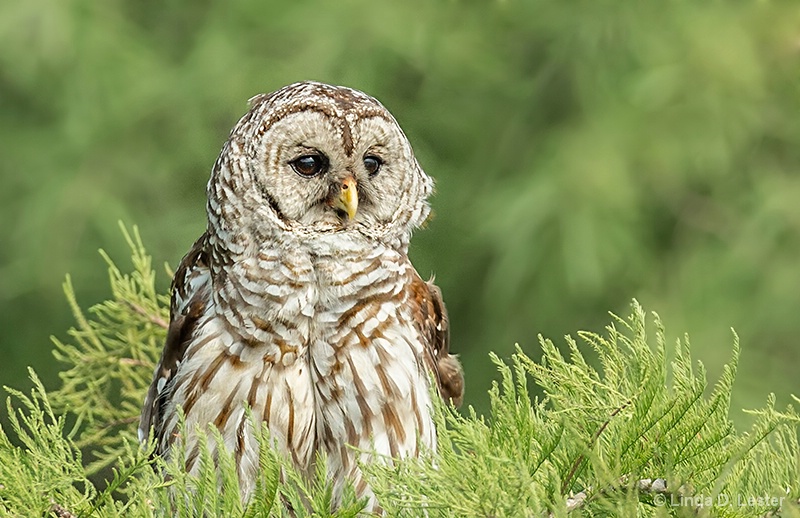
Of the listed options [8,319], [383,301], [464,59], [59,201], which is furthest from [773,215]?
[8,319]

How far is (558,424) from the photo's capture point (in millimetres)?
1630

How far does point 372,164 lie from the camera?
9.09 ft

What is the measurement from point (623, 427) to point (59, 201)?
506 centimetres

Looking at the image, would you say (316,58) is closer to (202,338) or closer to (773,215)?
(773,215)

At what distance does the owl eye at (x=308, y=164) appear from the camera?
107 inches

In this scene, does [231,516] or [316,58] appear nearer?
[231,516]

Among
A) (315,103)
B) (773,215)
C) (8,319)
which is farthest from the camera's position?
(8,319)

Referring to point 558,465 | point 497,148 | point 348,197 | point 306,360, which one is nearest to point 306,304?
point 306,360

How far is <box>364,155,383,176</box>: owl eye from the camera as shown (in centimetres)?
275

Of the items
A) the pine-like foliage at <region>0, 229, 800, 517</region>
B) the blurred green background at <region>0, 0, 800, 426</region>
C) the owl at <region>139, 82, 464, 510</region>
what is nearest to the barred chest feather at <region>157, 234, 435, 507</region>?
the owl at <region>139, 82, 464, 510</region>

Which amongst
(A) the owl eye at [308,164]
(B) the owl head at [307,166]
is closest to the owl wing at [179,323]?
(B) the owl head at [307,166]

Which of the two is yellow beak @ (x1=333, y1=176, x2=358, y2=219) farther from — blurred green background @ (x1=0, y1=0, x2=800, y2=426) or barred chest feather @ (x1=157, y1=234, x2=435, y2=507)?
blurred green background @ (x1=0, y1=0, x2=800, y2=426)

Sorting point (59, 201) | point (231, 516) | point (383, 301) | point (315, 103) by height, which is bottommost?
point (231, 516)

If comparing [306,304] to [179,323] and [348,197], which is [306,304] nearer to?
[348,197]
